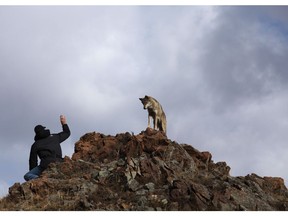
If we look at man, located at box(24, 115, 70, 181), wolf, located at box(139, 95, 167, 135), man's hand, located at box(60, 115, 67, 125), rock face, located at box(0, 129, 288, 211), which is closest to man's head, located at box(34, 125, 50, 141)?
man, located at box(24, 115, 70, 181)

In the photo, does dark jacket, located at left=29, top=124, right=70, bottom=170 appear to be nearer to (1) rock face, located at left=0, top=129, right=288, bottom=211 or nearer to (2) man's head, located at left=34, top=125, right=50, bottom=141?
(2) man's head, located at left=34, top=125, right=50, bottom=141

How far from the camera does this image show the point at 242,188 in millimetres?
21578

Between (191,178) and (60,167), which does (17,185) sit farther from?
(191,178)

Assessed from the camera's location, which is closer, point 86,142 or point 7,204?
point 7,204

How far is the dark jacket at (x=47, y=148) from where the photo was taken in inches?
787

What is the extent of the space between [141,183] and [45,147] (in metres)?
3.90

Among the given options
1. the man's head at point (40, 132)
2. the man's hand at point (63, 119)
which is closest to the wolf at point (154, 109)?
the man's hand at point (63, 119)

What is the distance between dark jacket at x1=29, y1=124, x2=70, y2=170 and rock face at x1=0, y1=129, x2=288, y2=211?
78 centimetres

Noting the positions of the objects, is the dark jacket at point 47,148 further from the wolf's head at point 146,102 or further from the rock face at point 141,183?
the wolf's head at point 146,102

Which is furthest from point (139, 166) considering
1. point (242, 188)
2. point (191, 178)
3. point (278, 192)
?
point (278, 192)

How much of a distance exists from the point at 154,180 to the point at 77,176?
10.9ft

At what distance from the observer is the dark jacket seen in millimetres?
20000

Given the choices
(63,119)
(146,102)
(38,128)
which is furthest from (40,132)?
(146,102)

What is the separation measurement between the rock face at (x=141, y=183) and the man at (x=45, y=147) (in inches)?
21.5
